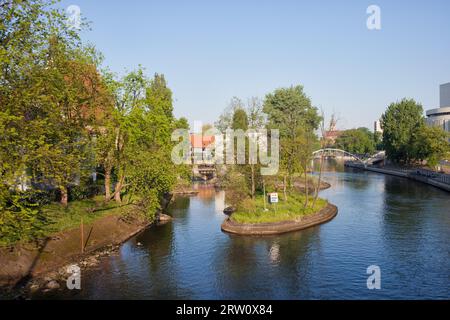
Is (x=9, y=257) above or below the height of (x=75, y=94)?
below

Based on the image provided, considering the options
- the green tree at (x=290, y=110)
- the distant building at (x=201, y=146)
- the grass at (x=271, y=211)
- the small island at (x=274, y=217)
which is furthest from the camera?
the distant building at (x=201, y=146)

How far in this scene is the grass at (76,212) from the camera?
37.9 m

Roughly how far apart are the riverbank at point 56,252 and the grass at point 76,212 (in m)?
0.71

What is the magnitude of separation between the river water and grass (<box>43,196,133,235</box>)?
5.16 meters

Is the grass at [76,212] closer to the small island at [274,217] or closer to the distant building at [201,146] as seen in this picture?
the small island at [274,217]

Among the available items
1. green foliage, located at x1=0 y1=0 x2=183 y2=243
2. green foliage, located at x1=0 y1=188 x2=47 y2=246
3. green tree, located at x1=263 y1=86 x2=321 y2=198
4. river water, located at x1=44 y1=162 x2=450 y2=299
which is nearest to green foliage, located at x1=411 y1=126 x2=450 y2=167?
green tree, located at x1=263 y1=86 x2=321 y2=198

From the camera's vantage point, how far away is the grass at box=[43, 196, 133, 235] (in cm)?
3791

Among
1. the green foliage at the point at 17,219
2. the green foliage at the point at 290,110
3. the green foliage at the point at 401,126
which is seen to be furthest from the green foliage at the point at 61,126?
the green foliage at the point at 401,126

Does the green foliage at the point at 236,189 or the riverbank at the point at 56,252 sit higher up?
the green foliage at the point at 236,189

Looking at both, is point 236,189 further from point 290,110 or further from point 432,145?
point 432,145

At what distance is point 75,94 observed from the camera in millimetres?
38250
